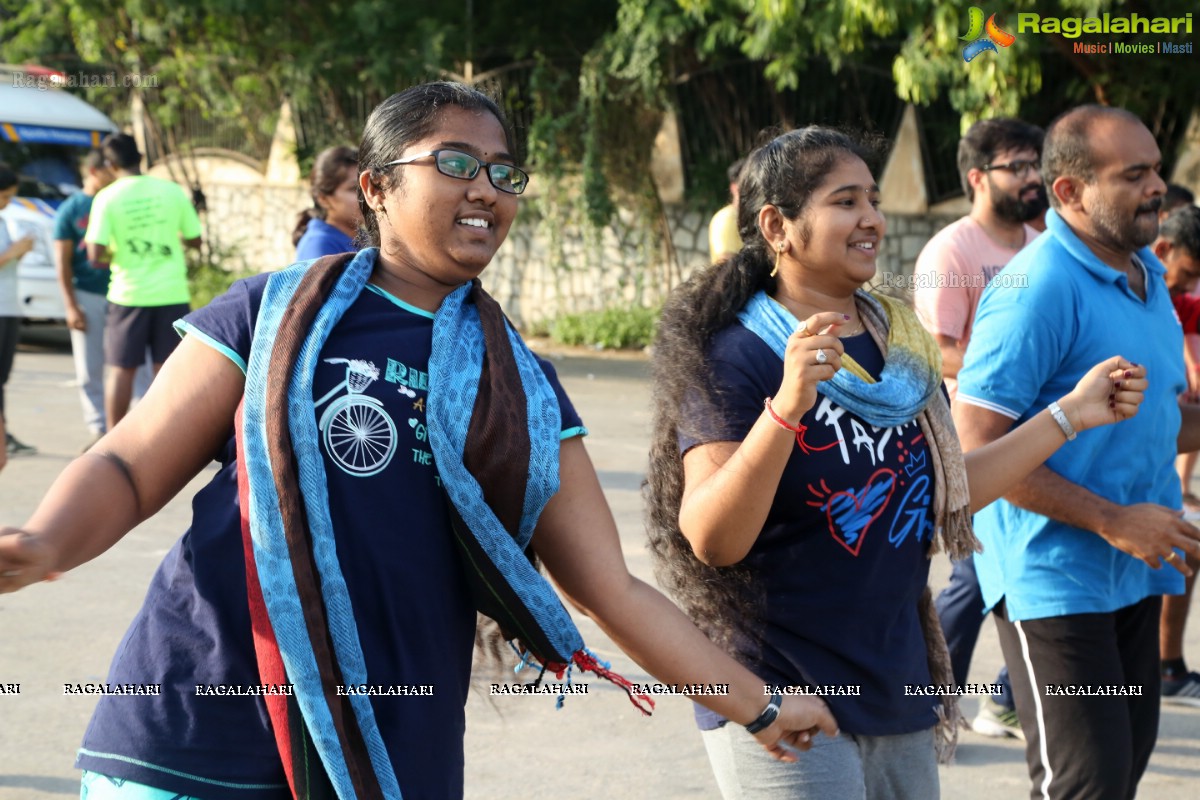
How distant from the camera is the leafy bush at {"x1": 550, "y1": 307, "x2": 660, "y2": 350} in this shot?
15422 mm

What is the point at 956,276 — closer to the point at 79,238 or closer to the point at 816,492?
the point at 816,492

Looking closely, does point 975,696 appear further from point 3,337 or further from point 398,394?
point 3,337

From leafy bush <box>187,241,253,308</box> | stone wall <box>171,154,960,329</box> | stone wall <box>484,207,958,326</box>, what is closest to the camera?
stone wall <box>171,154,960,329</box>

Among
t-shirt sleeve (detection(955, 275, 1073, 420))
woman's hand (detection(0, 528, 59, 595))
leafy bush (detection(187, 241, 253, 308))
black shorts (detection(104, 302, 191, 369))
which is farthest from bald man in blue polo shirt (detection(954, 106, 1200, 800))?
leafy bush (detection(187, 241, 253, 308))

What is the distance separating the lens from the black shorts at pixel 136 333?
8.88m

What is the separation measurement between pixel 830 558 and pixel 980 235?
300 cm

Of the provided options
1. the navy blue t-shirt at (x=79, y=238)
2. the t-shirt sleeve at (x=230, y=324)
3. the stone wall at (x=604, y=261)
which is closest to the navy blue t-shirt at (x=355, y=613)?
the t-shirt sleeve at (x=230, y=324)

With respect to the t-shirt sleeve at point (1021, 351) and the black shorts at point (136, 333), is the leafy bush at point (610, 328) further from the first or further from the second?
the t-shirt sleeve at point (1021, 351)

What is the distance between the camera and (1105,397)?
305 cm

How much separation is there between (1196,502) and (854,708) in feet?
5.33

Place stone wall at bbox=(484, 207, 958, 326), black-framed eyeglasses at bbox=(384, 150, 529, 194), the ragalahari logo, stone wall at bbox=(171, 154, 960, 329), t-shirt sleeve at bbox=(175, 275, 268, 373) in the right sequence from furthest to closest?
stone wall at bbox=(484, 207, 958, 326)
stone wall at bbox=(171, 154, 960, 329)
the ragalahari logo
black-framed eyeglasses at bbox=(384, 150, 529, 194)
t-shirt sleeve at bbox=(175, 275, 268, 373)

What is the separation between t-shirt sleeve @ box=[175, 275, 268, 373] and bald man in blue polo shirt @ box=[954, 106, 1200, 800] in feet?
5.96

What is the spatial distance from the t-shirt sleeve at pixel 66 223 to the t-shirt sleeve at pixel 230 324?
8.05 metres

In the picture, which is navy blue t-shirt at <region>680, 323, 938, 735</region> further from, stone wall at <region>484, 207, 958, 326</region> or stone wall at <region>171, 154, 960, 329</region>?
stone wall at <region>484, 207, 958, 326</region>
